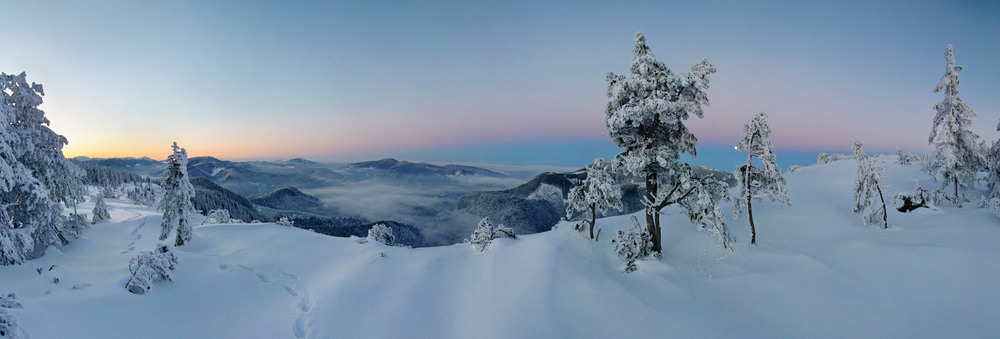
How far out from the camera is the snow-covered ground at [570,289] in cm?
948

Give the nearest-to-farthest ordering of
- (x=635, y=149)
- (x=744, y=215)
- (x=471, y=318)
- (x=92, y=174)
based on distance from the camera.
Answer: (x=471, y=318), (x=635, y=149), (x=744, y=215), (x=92, y=174)

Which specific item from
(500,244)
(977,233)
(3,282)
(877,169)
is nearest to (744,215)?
(877,169)

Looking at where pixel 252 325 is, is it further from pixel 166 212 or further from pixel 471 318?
pixel 166 212

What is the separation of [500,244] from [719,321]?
11.4 metres

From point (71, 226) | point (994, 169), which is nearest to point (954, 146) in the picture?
point (994, 169)

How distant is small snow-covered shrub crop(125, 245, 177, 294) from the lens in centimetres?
1042

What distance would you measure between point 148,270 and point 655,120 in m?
19.7

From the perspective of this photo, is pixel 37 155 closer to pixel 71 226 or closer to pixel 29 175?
pixel 29 175

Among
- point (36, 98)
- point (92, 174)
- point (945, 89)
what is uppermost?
point (945, 89)

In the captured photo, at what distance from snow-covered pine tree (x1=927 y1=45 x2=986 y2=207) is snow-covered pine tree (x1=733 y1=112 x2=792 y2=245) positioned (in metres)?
11.0

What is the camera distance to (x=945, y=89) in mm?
18484

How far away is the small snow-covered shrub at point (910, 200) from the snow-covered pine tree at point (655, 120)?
12.8 metres

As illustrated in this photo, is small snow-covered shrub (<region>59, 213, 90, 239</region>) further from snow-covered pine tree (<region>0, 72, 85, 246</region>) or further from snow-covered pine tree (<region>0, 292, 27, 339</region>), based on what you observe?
snow-covered pine tree (<region>0, 292, 27, 339</region>)

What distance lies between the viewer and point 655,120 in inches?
573
